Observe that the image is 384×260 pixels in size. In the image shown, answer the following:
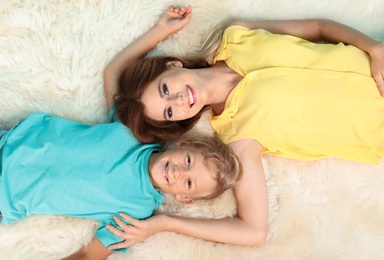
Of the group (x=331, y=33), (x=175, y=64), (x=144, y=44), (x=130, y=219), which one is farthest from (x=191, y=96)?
(x=331, y=33)

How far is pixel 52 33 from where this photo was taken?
1.57 meters

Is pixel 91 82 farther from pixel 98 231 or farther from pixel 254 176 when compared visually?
pixel 254 176

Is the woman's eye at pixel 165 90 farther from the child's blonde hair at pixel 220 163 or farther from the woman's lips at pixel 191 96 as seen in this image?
the child's blonde hair at pixel 220 163

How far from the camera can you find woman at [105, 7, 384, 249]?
1.41m

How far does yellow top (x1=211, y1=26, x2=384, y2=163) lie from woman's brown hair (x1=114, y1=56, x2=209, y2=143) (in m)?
0.19

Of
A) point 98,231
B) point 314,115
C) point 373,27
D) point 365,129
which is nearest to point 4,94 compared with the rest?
point 98,231

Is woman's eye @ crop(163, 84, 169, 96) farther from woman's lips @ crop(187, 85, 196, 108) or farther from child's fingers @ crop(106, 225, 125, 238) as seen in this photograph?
child's fingers @ crop(106, 225, 125, 238)

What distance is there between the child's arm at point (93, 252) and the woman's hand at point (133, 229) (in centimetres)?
4

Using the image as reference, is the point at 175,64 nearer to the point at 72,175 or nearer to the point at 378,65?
the point at 72,175

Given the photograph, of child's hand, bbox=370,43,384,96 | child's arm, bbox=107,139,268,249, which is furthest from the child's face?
child's hand, bbox=370,43,384,96

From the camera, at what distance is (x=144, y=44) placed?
1570 millimetres

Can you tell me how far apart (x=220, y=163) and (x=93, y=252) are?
536 millimetres

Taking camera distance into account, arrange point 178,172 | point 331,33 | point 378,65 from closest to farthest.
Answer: point 178,172
point 378,65
point 331,33

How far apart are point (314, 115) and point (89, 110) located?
0.82m
